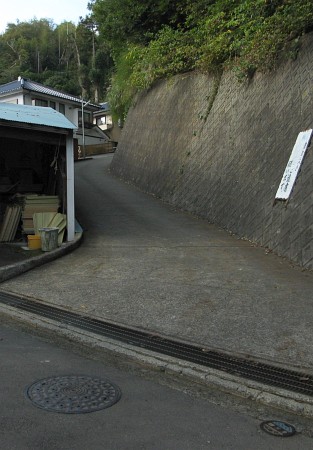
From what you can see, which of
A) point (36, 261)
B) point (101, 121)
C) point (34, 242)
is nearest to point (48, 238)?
point (34, 242)

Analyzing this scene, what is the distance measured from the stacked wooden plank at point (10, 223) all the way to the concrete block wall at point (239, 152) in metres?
5.32

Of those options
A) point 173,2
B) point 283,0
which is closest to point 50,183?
point 283,0

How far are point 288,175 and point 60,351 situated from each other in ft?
21.2

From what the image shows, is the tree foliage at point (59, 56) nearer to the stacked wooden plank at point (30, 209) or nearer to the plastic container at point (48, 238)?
the stacked wooden plank at point (30, 209)

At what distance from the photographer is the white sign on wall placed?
30.1 feet

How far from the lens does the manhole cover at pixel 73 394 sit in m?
3.52

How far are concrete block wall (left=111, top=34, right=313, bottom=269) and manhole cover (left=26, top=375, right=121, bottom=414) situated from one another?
5.06 metres

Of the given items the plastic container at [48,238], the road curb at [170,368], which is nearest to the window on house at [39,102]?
the plastic container at [48,238]

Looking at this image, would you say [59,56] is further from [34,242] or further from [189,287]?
[189,287]

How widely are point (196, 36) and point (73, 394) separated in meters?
14.9

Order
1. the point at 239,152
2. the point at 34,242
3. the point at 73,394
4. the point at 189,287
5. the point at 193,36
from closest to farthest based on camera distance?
1. the point at 73,394
2. the point at 189,287
3. the point at 34,242
4. the point at 239,152
5. the point at 193,36

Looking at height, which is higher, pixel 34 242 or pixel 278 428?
pixel 34 242

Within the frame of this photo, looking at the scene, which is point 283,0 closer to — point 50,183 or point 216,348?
point 50,183

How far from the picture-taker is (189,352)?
463 cm
